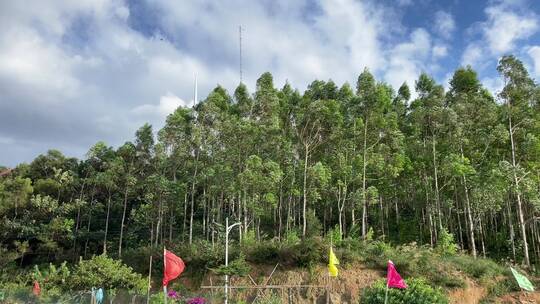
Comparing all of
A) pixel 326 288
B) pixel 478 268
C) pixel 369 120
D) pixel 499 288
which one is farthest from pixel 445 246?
pixel 369 120

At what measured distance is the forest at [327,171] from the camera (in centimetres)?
2548

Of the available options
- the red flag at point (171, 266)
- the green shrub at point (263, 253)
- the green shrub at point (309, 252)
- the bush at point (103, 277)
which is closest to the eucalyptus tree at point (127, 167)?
the bush at point (103, 277)

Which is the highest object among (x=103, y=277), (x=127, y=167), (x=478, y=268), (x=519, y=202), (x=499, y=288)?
(x=127, y=167)

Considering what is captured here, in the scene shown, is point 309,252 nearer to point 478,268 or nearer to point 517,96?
point 478,268

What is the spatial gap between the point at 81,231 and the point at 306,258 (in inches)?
880

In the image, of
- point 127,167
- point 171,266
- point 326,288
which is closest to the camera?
point 171,266

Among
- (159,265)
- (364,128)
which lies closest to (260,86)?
(364,128)

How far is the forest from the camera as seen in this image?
83.6ft

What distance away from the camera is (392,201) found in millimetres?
38625

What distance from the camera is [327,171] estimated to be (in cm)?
2792

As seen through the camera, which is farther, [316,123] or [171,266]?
[316,123]

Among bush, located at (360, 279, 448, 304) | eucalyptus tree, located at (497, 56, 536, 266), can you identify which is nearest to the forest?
eucalyptus tree, located at (497, 56, 536, 266)

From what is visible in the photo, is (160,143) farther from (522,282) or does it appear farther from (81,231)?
(522,282)

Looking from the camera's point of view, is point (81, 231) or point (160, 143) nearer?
point (160, 143)
